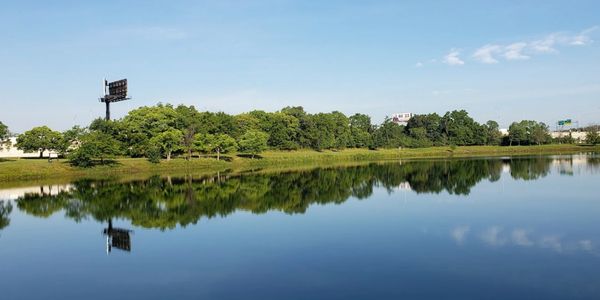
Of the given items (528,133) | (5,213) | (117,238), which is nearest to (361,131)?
(528,133)

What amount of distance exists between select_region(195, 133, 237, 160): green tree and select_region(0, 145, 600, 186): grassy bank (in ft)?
6.83

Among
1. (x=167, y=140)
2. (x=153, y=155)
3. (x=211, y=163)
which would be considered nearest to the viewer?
(x=153, y=155)

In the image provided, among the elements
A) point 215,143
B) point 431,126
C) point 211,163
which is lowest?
point 211,163

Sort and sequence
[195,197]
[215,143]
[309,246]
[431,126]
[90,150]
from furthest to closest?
[431,126] < [215,143] < [90,150] < [195,197] < [309,246]

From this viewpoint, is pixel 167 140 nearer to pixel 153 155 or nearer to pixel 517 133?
pixel 153 155

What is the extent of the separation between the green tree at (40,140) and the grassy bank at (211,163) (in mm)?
2217

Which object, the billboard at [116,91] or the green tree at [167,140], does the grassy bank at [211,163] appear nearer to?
the green tree at [167,140]

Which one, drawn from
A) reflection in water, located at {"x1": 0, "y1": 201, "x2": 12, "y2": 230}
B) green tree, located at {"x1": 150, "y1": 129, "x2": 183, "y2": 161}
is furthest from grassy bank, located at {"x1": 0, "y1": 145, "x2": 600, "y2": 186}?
reflection in water, located at {"x1": 0, "y1": 201, "x2": 12, "y2": 230}

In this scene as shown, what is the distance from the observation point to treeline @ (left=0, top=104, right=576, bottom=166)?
2672 inches

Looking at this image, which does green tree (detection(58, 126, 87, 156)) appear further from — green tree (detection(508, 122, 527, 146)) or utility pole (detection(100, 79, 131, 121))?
green tree (detection(508, 122, 527, 146))

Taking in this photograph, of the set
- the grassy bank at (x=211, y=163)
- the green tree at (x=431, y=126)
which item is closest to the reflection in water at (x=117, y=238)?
the grassy bank at (x=211, y=163)

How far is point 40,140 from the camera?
66.6 meters

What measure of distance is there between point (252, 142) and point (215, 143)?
318 inches

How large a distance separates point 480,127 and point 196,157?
8901 centimetres
